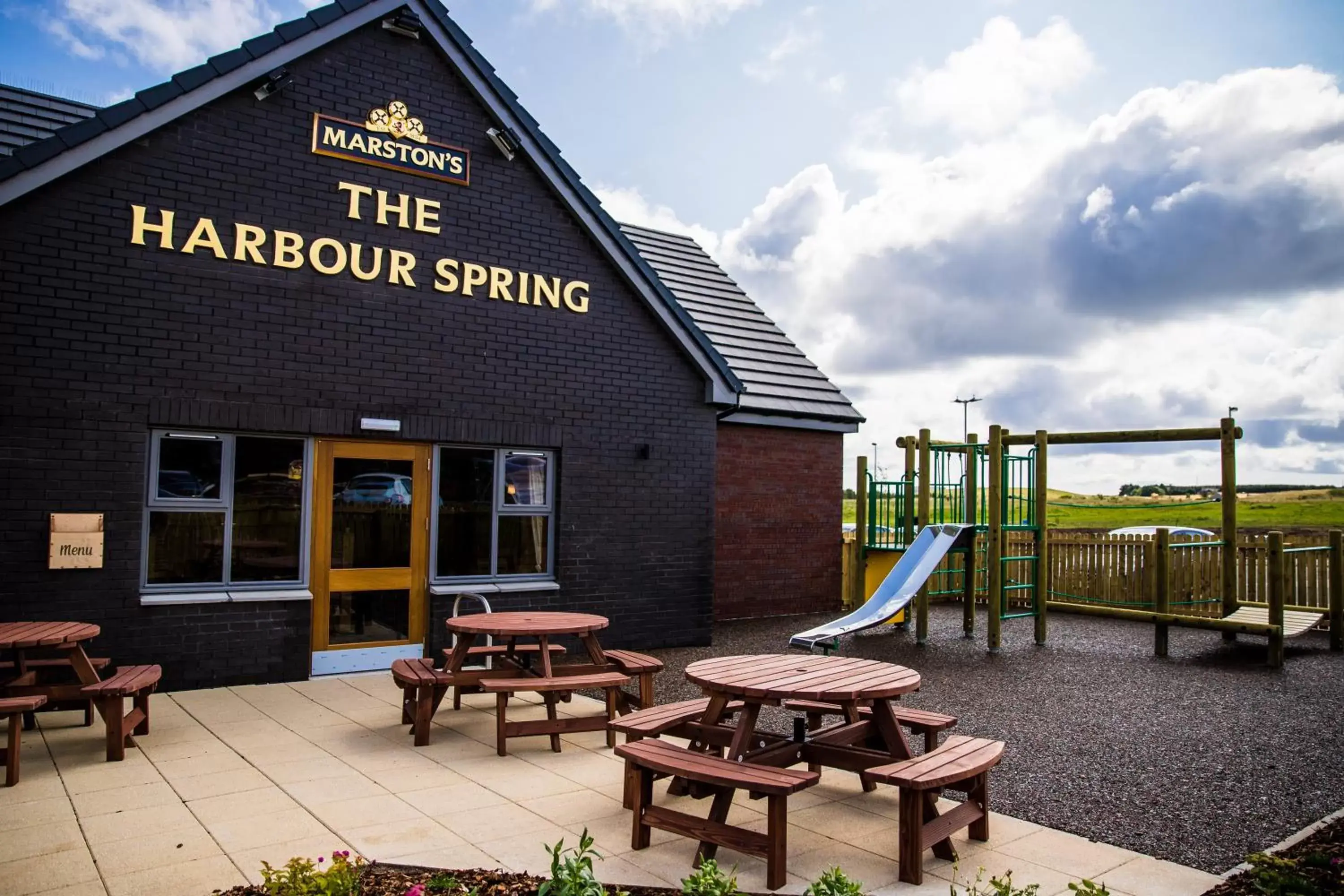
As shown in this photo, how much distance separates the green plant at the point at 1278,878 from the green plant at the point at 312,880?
377 cm

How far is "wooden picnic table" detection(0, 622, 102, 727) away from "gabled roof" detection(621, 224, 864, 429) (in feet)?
29.6

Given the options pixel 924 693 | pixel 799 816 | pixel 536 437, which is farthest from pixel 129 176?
pixel 924 693

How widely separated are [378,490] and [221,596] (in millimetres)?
1774

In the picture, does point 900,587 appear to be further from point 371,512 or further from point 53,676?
point 53,676

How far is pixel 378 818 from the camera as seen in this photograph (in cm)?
523

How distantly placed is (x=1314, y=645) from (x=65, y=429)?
14.9 meters

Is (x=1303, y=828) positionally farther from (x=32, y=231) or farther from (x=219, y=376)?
(x=32, y=231)

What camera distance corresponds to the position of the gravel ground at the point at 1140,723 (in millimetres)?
5469

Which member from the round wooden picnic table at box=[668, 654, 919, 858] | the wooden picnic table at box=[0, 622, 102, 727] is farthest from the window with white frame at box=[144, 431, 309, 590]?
the round wooden picnic table at box=[668, 654, 919, 858]

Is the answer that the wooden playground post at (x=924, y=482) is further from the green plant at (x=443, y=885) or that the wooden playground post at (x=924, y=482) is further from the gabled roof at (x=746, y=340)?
the green plant at (x=443, y=885)

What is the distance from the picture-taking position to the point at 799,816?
5430 millimetres

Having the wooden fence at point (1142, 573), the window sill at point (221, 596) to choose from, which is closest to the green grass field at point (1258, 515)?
the wooden fence at point (1142, 573)

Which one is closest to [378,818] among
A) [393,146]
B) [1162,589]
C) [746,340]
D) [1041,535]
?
[393,146]

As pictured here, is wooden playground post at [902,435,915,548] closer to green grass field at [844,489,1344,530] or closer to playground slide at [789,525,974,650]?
playground slide at [789,525,974,650]
